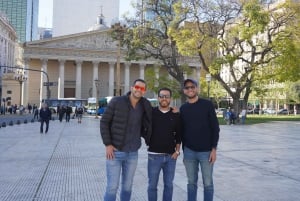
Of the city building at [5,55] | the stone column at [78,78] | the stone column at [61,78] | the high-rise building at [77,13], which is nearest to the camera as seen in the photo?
the city building at [5,55]

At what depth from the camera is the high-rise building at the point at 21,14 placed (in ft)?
417

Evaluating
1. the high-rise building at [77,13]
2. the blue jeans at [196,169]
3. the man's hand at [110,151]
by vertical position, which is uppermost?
the high-rise building at [77,13]

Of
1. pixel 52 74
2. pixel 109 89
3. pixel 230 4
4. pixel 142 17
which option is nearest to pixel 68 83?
pixel 52 74

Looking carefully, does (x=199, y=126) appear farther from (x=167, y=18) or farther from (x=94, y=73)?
(x=94, y=73)

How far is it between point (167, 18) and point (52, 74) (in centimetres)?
5475

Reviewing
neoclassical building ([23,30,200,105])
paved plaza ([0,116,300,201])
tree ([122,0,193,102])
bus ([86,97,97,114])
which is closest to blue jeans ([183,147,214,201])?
paved plaza ([0,116,300,201])

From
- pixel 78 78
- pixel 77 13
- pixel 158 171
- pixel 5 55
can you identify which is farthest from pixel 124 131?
pixel 77 13

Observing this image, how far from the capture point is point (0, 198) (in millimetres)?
6301

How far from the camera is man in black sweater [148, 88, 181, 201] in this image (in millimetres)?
4910

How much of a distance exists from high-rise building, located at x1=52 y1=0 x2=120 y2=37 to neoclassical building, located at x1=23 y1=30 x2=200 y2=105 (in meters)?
29.1

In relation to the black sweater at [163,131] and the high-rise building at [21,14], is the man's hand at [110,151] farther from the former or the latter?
the high-rise building at [21,14]

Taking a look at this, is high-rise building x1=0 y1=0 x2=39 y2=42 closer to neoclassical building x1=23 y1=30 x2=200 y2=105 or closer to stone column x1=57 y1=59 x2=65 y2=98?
neoclassical building x1=23 y1=30 x2=200 y2=105

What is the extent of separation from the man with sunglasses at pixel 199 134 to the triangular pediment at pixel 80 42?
244ft

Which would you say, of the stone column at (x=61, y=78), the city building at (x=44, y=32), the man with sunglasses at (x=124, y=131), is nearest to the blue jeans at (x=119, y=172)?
the man with sunglasses at (x=124, y=131)
